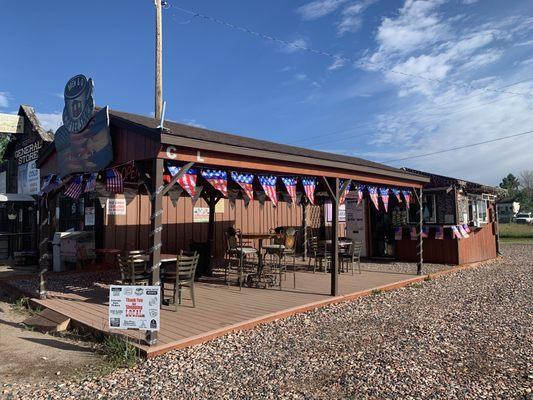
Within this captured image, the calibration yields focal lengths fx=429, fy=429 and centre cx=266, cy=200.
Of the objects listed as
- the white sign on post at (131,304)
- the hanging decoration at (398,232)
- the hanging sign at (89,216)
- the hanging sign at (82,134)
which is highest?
the hanging sign at (82,134)

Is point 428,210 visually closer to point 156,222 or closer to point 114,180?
point 114,180

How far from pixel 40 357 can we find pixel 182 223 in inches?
330

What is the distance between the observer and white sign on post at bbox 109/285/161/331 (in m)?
4.91

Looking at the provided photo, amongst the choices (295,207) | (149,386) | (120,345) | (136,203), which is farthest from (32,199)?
(149,386)

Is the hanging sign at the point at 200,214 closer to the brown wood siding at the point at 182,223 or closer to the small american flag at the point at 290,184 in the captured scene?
the brown wood siding at the point at 182,223

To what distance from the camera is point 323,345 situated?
206 inches

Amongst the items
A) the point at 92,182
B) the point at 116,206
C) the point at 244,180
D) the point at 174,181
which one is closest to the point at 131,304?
the point at 174,181

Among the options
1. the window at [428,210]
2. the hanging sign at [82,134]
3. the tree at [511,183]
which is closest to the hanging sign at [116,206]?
the hanging sign at [82,134]

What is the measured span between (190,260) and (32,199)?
9629 mm

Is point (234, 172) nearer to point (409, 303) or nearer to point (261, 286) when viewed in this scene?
point (261, 286)

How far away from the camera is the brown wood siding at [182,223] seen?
11.7 meters

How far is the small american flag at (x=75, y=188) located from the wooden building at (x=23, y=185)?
7.46 meters

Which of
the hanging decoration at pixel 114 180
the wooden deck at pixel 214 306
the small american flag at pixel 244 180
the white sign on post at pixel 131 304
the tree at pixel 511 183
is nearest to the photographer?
the white sign on post at pixel 131 304

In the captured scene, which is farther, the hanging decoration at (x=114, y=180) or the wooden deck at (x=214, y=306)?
the hanging decoration at (x=114, y=180)
